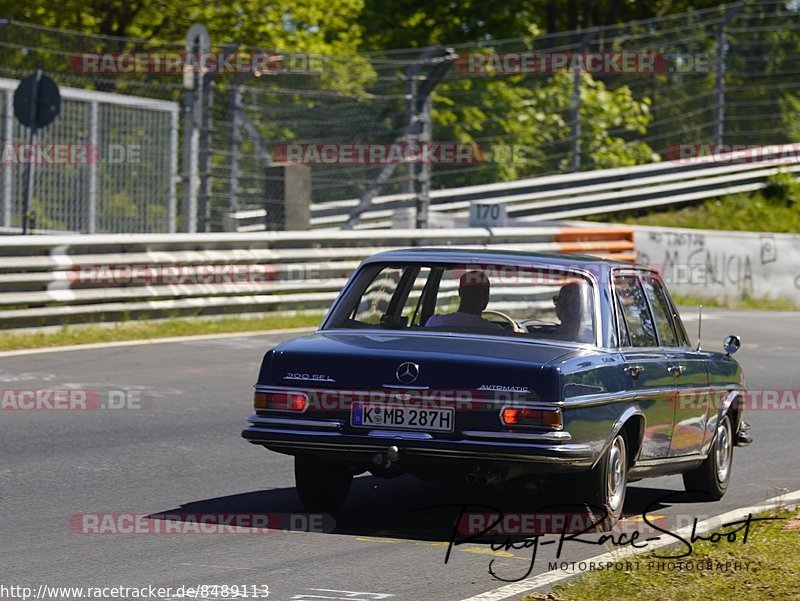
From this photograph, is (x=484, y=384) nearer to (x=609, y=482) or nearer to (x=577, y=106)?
(x=609, y=482)

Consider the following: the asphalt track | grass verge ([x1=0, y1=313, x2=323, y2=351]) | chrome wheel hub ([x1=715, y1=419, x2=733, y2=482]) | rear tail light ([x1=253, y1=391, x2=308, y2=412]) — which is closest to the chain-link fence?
grass verge ([x1=0, y1=313, x2=323, y2=351])

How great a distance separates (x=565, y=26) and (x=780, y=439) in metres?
32.7

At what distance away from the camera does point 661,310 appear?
29.9ft

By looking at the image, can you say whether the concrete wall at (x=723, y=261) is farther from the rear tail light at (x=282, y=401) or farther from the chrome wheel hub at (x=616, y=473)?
the rear tail light at (x=282, y=401)

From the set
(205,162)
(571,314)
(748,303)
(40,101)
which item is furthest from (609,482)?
(748,303)

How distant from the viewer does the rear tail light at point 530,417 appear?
23.9 feet

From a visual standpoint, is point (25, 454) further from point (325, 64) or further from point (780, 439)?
point (325, 64)

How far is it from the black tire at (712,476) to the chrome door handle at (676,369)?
688 mm

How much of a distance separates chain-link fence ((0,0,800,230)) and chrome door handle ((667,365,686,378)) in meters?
10.7

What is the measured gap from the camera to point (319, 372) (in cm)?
762

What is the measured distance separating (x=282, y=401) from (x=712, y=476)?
9.70 feet

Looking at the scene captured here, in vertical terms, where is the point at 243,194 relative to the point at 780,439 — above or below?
above

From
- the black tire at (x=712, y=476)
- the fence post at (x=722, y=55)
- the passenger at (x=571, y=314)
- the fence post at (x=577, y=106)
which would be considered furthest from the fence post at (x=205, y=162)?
the fence post at (x=722, y=55)

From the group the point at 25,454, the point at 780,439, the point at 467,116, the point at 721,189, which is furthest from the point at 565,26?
the point at 25,454
